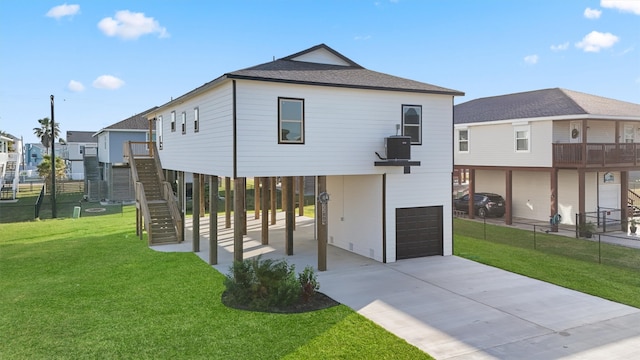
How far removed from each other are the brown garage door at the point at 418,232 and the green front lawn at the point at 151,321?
18.6 feet

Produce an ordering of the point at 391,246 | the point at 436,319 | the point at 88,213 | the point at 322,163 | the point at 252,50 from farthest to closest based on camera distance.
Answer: the point at 252,50
the point at 88,213
the point at 391,246
the point at 322,163
the point at 436,319

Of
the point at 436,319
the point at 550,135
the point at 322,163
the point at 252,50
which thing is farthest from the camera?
the point at 252,50

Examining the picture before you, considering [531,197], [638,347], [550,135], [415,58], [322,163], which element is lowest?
[638,347]

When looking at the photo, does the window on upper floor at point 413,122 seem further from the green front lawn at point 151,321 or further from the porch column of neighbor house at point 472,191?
the porch column of neighbor house at point 472,191

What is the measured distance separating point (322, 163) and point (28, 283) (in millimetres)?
9102

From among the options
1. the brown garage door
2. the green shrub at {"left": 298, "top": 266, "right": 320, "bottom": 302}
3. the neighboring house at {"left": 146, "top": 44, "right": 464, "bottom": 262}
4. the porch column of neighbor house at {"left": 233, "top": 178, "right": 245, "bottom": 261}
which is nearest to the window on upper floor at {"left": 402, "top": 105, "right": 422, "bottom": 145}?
the neighboring house at {"left": 146, "top": 44, "right": 464, "bottom": 262}

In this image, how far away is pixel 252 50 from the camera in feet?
107

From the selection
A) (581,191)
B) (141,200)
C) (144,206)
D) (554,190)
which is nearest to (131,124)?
(141,200)

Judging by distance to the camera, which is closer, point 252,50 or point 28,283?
point 28,283

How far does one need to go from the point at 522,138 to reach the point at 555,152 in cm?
228

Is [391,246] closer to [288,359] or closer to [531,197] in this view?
[288,359]

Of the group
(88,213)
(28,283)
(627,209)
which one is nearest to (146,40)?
(88,213)

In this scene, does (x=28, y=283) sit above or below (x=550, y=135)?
below

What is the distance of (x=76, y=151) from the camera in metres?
62.2
